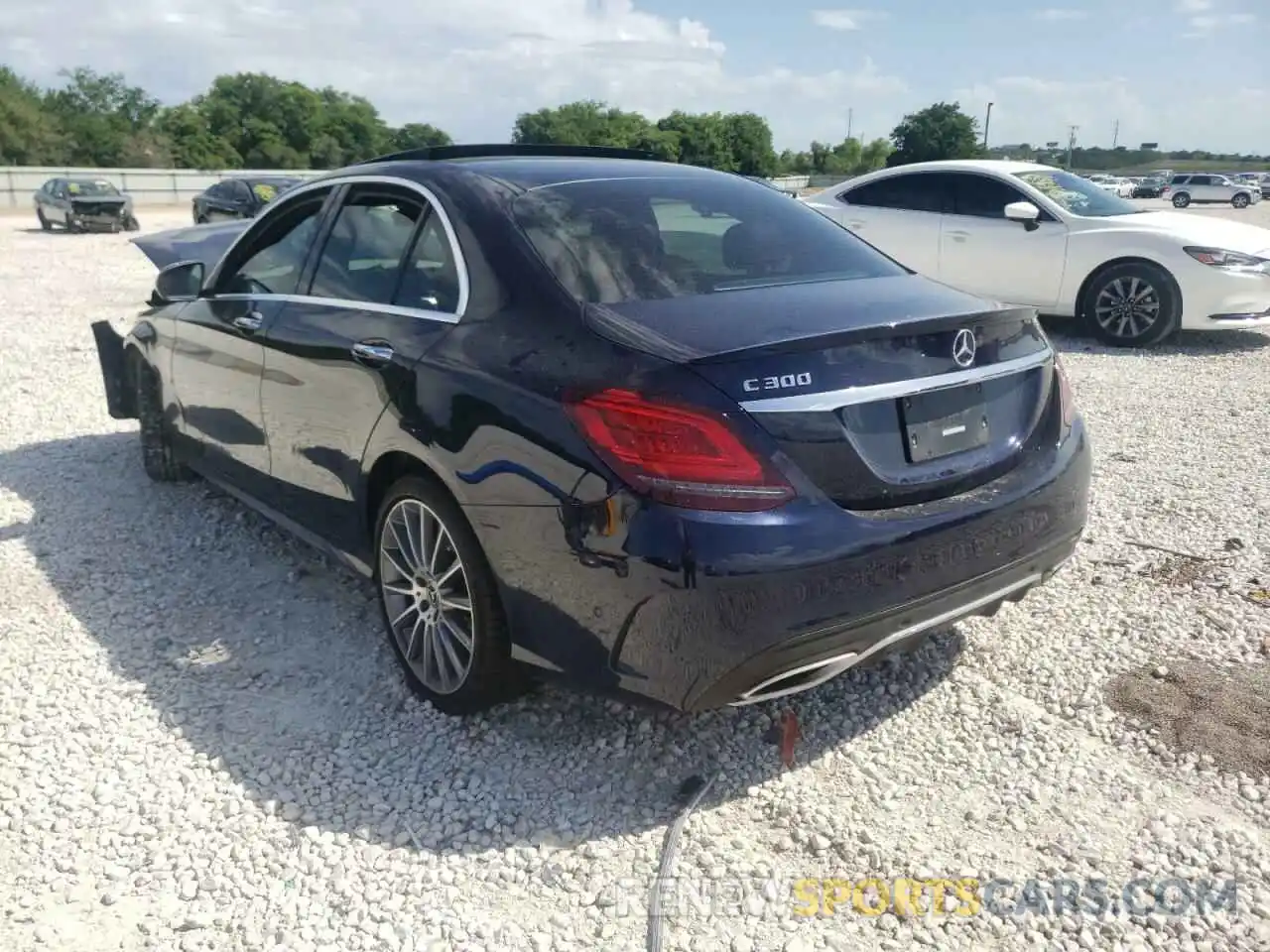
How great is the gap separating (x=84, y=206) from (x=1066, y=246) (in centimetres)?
2571

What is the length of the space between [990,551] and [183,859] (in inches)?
87.8

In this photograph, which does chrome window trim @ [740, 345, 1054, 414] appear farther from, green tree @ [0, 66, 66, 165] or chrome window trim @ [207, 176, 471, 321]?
green tree @ [0, 66, 66, 165]

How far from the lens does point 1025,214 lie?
9312 millimetres

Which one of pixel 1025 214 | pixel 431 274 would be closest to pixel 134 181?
pixel 1025 214

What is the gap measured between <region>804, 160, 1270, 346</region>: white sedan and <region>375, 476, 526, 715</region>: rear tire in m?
6.37

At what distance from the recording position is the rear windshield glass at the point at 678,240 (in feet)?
9.84

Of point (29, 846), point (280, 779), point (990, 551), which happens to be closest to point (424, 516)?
point (280, 779)

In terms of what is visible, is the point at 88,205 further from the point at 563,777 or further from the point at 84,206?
the point at 563,777

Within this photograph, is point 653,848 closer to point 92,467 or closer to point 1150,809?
point 1150,809

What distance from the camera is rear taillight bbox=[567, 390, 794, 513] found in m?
2.45

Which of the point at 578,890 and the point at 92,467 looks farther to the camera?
the point at 92,467

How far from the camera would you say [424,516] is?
3176mm

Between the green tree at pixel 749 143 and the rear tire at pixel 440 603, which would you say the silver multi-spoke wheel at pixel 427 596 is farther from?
the green tree at pixel 749 143

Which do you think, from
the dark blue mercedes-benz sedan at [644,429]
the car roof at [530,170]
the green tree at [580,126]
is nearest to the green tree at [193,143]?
the green tree at [580,126]
